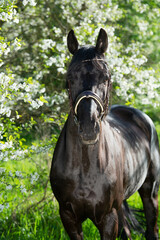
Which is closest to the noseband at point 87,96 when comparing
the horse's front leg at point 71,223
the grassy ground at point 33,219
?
the horse's front leg at point 71,223

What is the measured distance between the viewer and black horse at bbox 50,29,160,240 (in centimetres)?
238

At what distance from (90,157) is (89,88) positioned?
604 mm

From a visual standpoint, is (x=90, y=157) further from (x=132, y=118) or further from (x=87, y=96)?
(x=132, y=118)

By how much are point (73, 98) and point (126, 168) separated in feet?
3.36

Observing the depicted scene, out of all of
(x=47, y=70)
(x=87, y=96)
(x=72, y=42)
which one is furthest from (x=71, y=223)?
(x=47, y=70)

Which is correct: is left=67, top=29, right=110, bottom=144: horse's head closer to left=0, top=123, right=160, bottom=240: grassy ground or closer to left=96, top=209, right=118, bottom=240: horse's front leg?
left=96, top=209, right=118, bottom=240: horse's front leg

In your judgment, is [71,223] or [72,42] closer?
[72,42]

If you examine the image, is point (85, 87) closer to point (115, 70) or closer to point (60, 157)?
point (60, 157)

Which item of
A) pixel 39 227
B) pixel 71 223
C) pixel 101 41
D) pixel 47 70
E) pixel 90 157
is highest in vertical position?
pixel 47 70

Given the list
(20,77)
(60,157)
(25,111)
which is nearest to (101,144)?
(60,157)

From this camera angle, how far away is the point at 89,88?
2387 millimetres

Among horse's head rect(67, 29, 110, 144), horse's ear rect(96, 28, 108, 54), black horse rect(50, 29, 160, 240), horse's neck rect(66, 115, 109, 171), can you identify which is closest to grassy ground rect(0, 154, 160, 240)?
black horse rect(50, 29, 160, 240)

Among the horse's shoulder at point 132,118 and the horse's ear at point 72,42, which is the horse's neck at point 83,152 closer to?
the horse's ear at point 72,42

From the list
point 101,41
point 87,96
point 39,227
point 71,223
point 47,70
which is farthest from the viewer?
point 47,70
